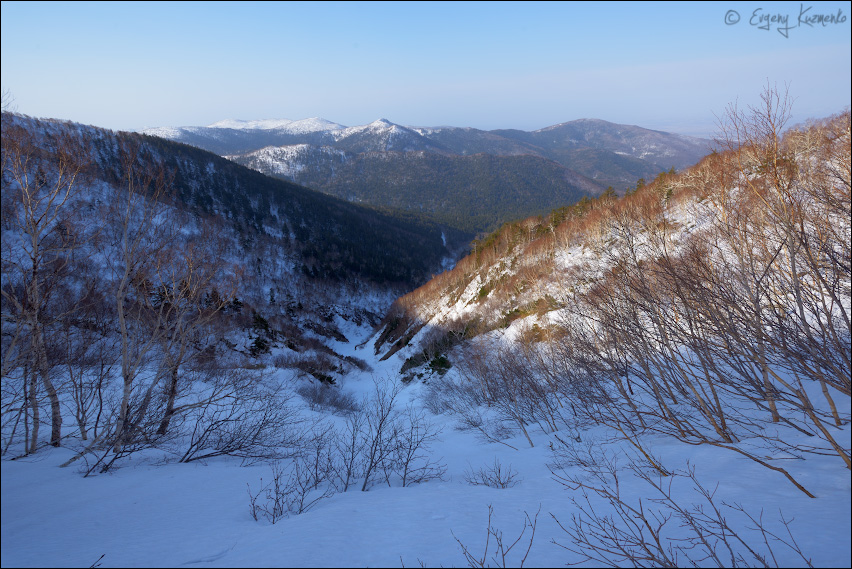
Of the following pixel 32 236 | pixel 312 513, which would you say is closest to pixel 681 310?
pixel 312 513

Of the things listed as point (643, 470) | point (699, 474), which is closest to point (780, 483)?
point (699, 474)

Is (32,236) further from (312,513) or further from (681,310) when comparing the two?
(681,310)

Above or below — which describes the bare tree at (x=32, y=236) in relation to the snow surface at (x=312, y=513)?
above

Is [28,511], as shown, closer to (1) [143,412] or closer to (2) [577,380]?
(1) [143,412]

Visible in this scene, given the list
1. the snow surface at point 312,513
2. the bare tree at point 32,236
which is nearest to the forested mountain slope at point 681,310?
the snow surface at point 312,513

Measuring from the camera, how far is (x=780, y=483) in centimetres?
496

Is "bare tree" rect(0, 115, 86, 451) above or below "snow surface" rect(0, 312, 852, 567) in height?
above

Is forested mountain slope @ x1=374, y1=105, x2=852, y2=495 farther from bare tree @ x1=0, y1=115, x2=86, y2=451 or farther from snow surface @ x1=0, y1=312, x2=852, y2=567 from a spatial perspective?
bare tree @ x1=0, y1=115, x2=86, y2=451

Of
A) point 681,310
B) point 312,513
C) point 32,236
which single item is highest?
point 32,236

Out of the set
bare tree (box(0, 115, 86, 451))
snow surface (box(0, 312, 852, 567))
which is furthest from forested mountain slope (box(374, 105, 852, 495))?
bare tree (box(0, 115, 86, 451))

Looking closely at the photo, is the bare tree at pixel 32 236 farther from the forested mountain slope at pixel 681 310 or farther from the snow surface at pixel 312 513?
the forested mountain slope at pixel 681 310

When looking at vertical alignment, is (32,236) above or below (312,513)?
above

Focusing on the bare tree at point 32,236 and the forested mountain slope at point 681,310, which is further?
the bare tree at point 32,236

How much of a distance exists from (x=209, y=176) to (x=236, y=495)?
373 feet
